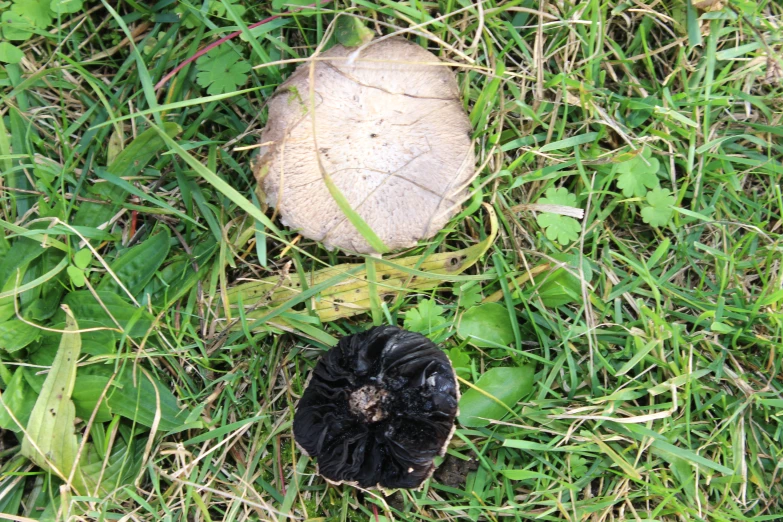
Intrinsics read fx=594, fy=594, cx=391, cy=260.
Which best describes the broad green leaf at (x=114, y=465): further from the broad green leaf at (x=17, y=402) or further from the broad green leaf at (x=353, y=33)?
the broad green leaf at (x=353, y=33)

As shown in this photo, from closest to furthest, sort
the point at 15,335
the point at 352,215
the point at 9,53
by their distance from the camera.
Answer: the point at 352,215, the point at 15,335, the point at 9,53

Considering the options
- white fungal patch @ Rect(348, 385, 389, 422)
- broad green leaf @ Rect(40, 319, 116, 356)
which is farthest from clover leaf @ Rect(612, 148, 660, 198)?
broad green leaf @ Rect(40, 319, 116, 356)

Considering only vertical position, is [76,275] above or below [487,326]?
above

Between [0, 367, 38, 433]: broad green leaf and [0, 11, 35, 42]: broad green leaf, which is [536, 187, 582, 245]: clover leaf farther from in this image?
[0, 11, 35, 42]: broad green leaf

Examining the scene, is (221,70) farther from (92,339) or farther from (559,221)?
(559,221)

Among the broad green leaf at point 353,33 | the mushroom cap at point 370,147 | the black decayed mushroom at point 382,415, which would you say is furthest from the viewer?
the broad green leaf at point 353,33

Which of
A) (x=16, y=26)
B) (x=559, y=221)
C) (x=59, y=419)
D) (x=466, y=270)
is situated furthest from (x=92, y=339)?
(x=559, y=221)

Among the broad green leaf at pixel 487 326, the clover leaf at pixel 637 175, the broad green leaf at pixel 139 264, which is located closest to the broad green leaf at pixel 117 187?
the broad green leaf at pixel 139 264
